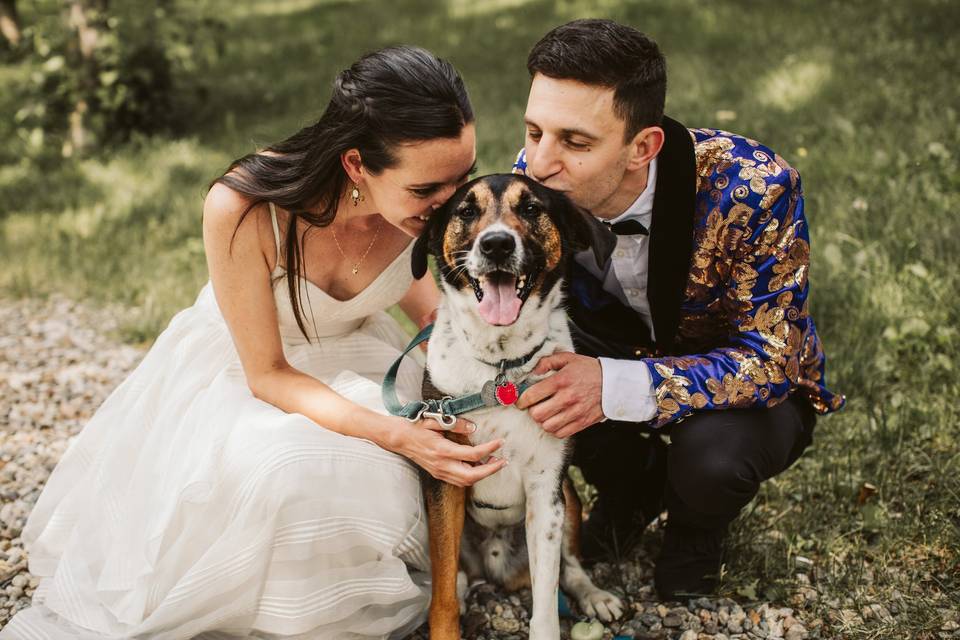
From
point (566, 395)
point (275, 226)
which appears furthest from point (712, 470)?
point (275, 226)

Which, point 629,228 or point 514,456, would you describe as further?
point 629,228

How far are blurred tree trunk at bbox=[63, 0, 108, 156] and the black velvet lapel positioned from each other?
6.80 m

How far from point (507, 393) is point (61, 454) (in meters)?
2.32

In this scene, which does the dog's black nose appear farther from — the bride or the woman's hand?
the woman's hand

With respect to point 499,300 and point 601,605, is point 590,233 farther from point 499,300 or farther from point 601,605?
point 601,605

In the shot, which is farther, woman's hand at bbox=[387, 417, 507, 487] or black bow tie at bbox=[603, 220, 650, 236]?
black bow tie at bbox=[603, 220, 650, 236]

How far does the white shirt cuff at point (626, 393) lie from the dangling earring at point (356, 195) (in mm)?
972

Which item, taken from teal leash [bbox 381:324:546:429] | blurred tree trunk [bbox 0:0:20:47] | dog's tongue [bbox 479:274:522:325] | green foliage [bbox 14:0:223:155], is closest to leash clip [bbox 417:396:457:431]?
teal leash [bbox 381:324:546:429]

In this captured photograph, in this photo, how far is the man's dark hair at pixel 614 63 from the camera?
8.35 feet

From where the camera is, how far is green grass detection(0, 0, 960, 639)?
298 centimetres

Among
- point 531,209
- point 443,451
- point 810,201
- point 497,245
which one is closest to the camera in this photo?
point 497,245

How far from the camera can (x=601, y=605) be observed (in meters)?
2.80

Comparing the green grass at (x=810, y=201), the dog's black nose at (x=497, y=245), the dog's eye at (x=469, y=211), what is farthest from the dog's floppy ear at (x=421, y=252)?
the green grass at (x=810, y=201)

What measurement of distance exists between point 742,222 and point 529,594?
1422 millimetres
